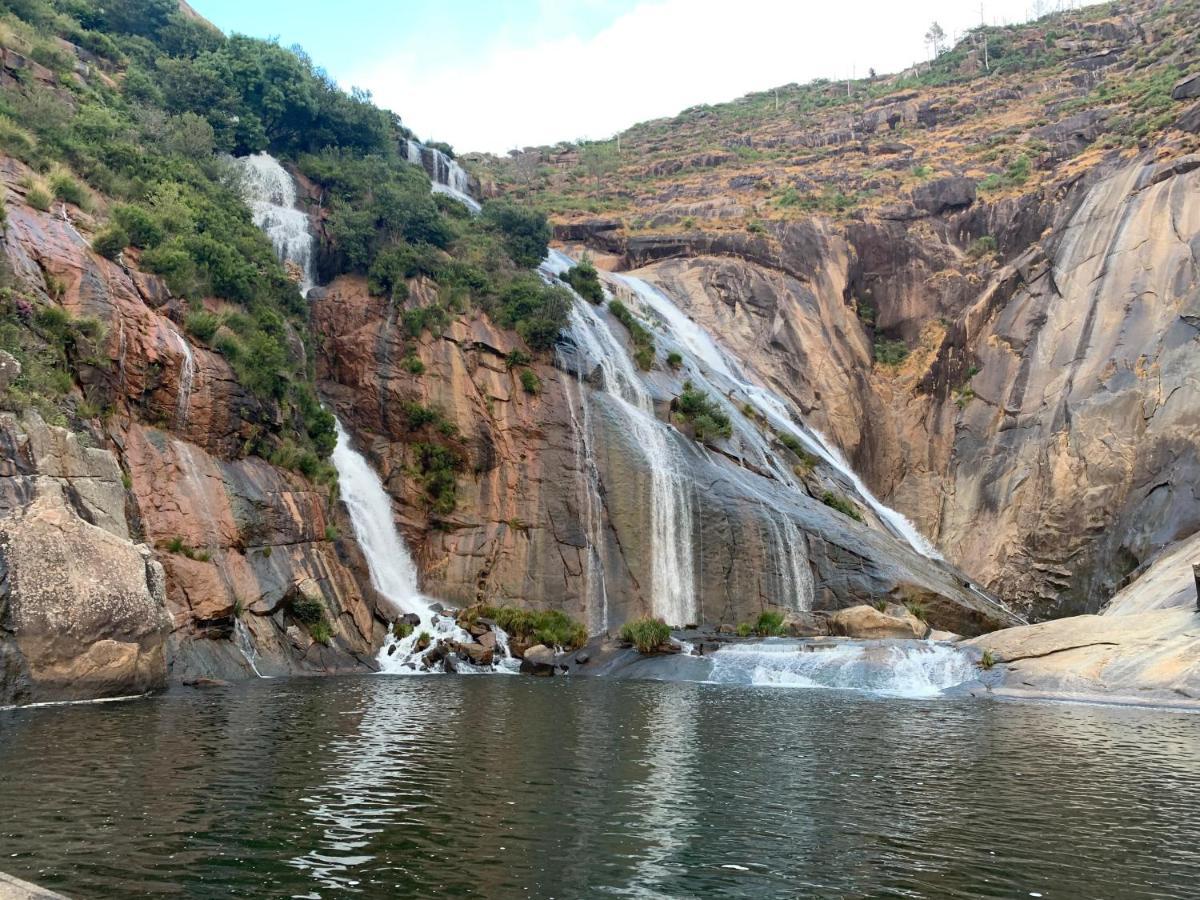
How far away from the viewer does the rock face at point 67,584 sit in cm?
1866

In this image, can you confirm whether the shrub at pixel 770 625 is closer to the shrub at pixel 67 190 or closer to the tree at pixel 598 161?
the shrub at pixel 67 190

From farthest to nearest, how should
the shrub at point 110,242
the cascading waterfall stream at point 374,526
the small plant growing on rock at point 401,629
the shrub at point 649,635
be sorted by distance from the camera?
the small plant growing on rock at point 401,629 → the cascading waterfall stream at point 374,526 → the shrub at point 649,635 → the shrub at point 110,242

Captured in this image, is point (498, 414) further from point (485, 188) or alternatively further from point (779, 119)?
point (779, 119)

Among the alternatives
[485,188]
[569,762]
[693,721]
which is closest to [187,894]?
[569,762]

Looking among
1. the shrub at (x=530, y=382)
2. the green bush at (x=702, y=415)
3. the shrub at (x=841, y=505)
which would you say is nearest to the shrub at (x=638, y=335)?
the green bush at (x=702, y=415)

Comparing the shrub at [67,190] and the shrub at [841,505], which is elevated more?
the shrub at [67,190]

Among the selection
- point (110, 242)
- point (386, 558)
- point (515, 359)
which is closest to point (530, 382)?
point (515, 359)

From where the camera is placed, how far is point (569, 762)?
14820 millimetres

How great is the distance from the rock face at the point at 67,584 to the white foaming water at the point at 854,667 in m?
16.4

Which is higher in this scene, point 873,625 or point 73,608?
point 73,608

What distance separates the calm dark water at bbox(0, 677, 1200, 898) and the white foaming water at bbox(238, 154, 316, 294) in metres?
30.0

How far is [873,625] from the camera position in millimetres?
32750

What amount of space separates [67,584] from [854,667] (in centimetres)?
2074

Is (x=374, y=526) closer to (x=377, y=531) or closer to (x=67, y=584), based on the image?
(x=377, y=531)
